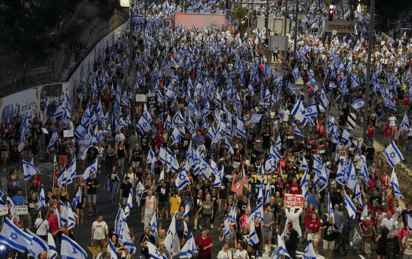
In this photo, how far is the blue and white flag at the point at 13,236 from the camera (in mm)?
18147

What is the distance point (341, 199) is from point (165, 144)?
8753 mm

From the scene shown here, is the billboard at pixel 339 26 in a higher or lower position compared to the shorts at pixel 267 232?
lower

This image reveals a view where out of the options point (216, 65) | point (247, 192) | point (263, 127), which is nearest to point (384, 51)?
point (216, 65)

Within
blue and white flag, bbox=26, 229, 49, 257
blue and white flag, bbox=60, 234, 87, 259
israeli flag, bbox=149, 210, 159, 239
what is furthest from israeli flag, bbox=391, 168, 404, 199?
blue and white flag, bbox=26, 229, 49, 257

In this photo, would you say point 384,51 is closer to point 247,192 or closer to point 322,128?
point 322,128

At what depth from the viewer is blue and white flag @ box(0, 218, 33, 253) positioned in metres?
18.1

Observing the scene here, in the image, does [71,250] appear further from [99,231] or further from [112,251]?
[99,231]

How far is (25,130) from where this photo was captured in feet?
102

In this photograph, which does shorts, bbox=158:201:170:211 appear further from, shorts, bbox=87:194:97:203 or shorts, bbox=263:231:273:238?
shorts, bbox=263:231:273:238

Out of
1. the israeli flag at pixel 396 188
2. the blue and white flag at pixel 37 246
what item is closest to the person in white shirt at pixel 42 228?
the blue and white flag at pixel 37 246

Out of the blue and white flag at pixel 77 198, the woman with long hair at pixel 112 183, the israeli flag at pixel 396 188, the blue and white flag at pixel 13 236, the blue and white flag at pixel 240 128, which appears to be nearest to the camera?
the blue and white flag at pixel 13 236

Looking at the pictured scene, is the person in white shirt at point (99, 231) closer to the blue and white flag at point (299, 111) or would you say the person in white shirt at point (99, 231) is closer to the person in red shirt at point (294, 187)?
the person in red shirt at point (294, 187)

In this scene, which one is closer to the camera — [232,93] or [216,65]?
[232,93]

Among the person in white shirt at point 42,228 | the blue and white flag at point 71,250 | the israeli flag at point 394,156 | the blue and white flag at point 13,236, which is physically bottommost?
the israeli flag at point 394,156
